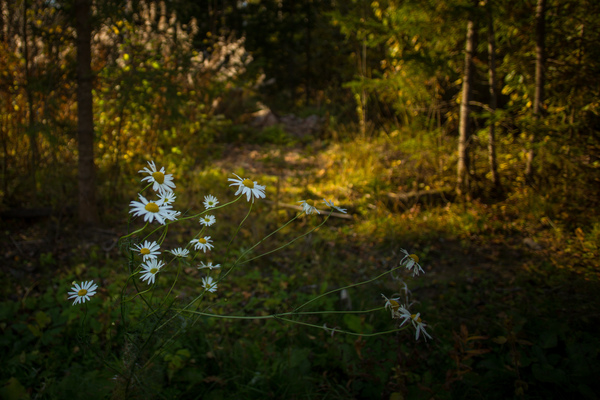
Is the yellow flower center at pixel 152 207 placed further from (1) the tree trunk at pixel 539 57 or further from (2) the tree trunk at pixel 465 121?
(2) the tree trunk at pixel 465 121

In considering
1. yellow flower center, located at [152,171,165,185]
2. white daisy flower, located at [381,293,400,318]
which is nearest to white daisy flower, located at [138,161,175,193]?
yellow flower center, located at [152,171,165,185]

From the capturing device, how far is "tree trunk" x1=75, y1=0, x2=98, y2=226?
143 inches

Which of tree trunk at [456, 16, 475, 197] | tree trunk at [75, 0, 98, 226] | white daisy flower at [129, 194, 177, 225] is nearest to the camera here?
white daisy flower at [129, 194, 177, 225]

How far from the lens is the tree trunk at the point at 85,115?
143 inches

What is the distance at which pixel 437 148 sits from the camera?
4770 millimetres

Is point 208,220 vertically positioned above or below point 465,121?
below

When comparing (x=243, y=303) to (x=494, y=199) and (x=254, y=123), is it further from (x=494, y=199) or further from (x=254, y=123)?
(x=254, y=123)

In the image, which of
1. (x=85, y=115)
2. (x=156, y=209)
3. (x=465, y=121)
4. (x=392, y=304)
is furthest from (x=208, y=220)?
(x=465, y=121)

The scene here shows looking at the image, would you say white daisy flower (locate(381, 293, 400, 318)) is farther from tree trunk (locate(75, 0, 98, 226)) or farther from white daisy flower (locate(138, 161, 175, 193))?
tree trunk (locate(75, 0, 98, 226))

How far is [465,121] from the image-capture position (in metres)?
4.38

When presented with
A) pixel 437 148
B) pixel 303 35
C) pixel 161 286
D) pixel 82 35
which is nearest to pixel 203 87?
pixel 82 35

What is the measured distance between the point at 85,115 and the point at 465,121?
413 cm

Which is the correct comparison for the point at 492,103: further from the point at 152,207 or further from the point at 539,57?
the point at 152,207

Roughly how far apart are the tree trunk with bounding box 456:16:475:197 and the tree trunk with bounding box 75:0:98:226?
13.1 feet
